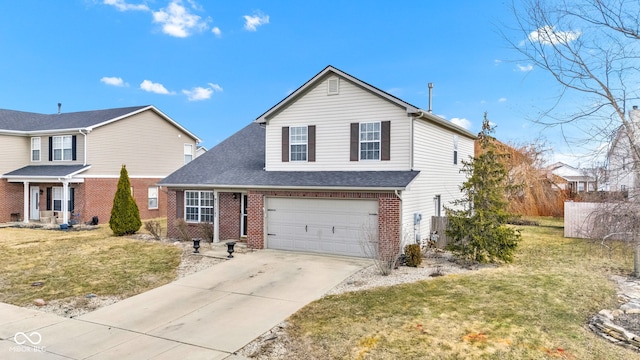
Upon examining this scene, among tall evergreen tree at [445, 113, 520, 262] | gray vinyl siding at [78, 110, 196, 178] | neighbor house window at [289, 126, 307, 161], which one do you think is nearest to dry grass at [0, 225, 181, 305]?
neighbor house window at [289, 126, 307, 161]

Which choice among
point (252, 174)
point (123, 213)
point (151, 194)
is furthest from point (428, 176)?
point (151, 194)

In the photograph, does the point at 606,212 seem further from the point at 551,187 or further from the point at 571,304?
the point at 551,187

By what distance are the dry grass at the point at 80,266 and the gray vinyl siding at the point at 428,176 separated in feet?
26.6

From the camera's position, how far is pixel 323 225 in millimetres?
14367

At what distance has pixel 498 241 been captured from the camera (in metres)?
12.6

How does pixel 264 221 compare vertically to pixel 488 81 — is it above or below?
below

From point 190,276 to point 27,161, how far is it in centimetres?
2218

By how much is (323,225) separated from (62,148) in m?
20.1

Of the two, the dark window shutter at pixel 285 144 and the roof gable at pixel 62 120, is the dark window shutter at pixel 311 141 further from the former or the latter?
the roof gable at pixel 62 120

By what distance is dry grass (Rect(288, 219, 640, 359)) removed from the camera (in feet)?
21.3

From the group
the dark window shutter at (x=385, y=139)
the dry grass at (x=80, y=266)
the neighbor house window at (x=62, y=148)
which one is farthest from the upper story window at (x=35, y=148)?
the dark window shutter at (x=385, y=139)

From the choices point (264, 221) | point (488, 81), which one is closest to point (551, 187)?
point (488, 81)

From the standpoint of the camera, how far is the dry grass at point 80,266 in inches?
409

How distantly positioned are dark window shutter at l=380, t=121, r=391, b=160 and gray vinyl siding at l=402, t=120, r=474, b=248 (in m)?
0.93
